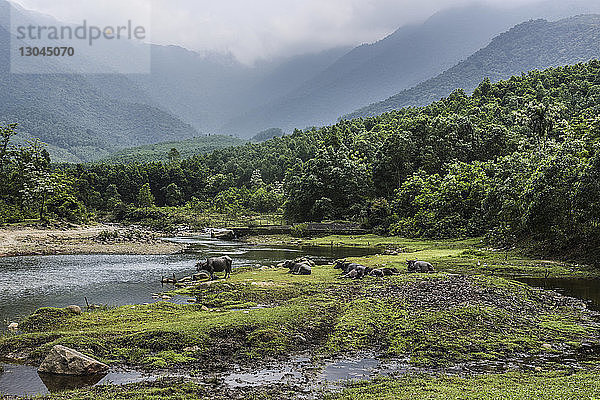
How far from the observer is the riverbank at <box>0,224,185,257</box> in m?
40.4

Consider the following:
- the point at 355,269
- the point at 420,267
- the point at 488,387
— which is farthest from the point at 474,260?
the point at 488,387

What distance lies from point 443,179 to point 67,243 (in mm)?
43768

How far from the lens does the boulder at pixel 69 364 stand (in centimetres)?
1141

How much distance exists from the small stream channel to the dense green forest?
27.5 ft

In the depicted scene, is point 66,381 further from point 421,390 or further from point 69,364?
point 421,390

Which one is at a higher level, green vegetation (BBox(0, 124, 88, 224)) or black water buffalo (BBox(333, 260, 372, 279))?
green vegetation (BBox(0, 124, 88, 224))

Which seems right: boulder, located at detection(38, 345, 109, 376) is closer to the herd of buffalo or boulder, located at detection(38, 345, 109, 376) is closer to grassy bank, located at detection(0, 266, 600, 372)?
Answer: grassy bank, located at detection(0, 266, 600, 372)

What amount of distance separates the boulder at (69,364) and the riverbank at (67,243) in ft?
100

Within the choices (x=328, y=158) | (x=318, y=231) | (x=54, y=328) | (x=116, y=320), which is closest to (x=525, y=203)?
(x=116, y=320)

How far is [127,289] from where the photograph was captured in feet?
77.8

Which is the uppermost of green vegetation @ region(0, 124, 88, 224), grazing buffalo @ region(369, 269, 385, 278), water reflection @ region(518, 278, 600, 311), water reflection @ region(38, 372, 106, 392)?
green vegetation @ region(0, 124, 88, 224)

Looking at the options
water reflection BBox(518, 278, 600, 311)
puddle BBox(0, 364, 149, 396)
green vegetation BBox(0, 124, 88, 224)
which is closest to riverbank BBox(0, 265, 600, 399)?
puddle BBox(0, 364, 149, 396)

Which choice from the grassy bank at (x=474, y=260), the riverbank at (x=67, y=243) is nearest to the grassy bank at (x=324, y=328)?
the grassy bank at (x=474, y=260)

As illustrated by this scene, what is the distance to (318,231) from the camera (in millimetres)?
65062
